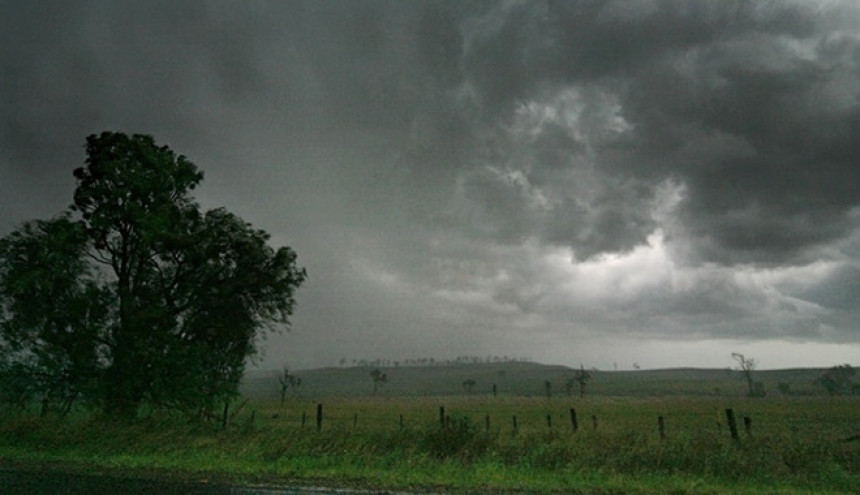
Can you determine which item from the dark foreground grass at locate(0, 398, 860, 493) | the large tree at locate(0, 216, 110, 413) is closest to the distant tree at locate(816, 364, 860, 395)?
the dark foreground grass at locate(0, 398, 860, 493)

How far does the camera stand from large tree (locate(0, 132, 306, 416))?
→ 2473cm

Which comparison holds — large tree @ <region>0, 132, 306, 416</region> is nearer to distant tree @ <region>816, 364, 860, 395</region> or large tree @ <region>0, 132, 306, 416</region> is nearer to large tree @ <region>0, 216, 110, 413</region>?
large tree @ <region>0, 216, 110, 413</region>

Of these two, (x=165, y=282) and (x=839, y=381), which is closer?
(x=165, y=282)

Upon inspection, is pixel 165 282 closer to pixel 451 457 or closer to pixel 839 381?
pixel 451 457

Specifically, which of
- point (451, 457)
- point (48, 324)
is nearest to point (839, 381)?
point (451, 457)

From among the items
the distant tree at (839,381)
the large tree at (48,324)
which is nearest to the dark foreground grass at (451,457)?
the large tree at (48,324)

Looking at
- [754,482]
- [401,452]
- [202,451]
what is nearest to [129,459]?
[202,451]

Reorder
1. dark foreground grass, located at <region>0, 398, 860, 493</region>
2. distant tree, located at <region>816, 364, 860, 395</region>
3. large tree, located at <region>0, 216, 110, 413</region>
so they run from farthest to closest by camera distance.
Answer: distant tree, located at <region>816, 364, 860, 395</region> → large tree, located at <region>0, 216, 110, 413</region> → dark foreground grass, located at <region>0, 398, 860, 493</region>

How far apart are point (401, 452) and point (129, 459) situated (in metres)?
8.37

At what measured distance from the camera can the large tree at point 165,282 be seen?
2473 cm

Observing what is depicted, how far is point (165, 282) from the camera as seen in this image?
27188mm

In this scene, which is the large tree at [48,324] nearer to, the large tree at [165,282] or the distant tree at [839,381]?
the large tree at [165,282]

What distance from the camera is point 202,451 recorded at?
17.5 meters

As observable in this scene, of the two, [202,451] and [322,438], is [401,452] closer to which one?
[322,438]
